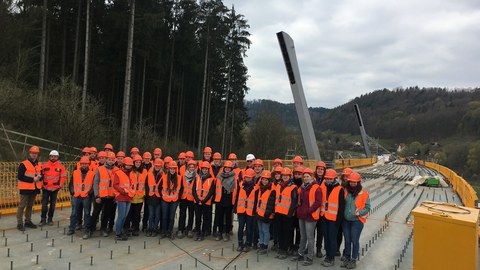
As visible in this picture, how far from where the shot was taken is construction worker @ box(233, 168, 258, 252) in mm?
7398

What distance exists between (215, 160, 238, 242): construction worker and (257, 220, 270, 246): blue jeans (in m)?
1.05

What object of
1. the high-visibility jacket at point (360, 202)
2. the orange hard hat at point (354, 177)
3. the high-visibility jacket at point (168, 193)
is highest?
the orange hard hat at point (354, 177)

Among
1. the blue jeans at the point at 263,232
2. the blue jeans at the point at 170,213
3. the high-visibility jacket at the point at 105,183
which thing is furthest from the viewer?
the blue jeans at the point at 170,213

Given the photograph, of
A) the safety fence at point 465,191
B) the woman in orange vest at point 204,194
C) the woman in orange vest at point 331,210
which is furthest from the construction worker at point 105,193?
the safety fence at point 465,191

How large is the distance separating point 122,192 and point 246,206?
2853mm

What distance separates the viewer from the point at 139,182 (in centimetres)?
793

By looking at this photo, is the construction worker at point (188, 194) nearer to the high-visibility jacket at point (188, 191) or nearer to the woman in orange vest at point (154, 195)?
A: the high-visibility jacket at point (188, 191)

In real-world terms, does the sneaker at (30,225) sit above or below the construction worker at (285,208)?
below

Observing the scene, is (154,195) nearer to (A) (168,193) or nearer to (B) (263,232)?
(A) (168,193)

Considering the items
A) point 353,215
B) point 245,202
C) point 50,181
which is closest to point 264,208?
point 245,202

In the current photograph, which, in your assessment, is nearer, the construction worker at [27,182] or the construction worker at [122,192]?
the construction worker at [122,192]

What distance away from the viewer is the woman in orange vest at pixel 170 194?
8.01 m

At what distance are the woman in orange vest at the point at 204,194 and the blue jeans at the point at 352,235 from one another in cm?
306

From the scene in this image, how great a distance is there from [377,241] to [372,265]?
2182 mm
